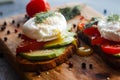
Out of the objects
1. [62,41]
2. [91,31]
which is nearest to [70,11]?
[91,31]

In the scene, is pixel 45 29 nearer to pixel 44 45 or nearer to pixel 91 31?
pixel 44 45

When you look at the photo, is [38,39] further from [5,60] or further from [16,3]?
[16,3]

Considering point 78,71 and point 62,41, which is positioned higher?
point 62,41

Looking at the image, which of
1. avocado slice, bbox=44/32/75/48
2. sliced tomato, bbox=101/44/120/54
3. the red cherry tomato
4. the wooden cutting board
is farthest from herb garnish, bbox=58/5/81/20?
sliced tomato, bbox=101/44/120/54

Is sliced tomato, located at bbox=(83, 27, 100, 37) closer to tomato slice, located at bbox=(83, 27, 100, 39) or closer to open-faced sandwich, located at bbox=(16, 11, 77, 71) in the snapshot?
tomato slice, located at bbox=(83, 27, 100, 39)

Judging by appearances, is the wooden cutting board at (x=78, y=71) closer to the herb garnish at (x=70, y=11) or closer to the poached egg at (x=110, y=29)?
the poached egg at (x=110, y=29)

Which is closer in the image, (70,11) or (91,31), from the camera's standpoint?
(91,31)
